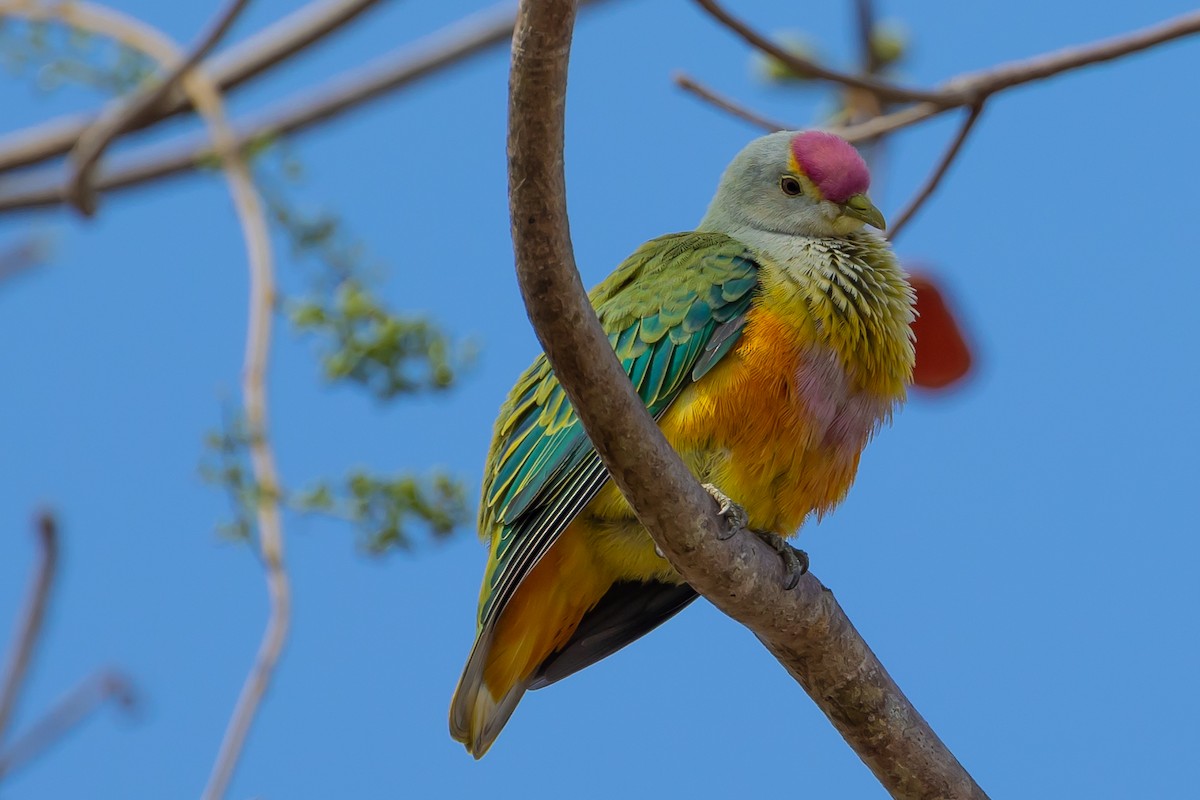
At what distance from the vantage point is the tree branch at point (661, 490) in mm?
2211

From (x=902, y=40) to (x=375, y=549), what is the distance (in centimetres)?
252

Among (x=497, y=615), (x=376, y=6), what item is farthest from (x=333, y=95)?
(x=497, y=615)

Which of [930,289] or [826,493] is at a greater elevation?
[930,289]

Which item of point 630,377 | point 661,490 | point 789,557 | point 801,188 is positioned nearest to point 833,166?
point 801,188

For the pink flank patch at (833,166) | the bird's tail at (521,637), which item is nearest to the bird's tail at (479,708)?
the bird's tail at (521,637)

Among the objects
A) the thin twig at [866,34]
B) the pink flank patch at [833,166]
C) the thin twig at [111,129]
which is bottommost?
the pink flank patch at [833,166]

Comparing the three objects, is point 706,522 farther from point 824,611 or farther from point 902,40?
point 902,40

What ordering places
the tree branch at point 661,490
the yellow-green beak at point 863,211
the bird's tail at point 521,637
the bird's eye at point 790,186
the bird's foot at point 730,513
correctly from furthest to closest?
the bird's eye at point 790,186, the yellow-green beak at point 863,211, the bird's tail at point 521,637, the bird's foot at point 730,513, the tree branch at point 661,490

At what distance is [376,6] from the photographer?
208 inches

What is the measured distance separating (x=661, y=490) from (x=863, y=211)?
1.43 m

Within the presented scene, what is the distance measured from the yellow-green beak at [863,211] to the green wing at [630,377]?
0.37 m

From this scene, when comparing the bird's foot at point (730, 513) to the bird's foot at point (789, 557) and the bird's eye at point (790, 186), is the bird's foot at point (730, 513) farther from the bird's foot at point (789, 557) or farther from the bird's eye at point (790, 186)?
the bird's eye at point (790, 186)

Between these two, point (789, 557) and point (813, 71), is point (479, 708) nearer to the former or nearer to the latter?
point (789, 557)

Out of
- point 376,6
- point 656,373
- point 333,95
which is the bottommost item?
point 656,373
